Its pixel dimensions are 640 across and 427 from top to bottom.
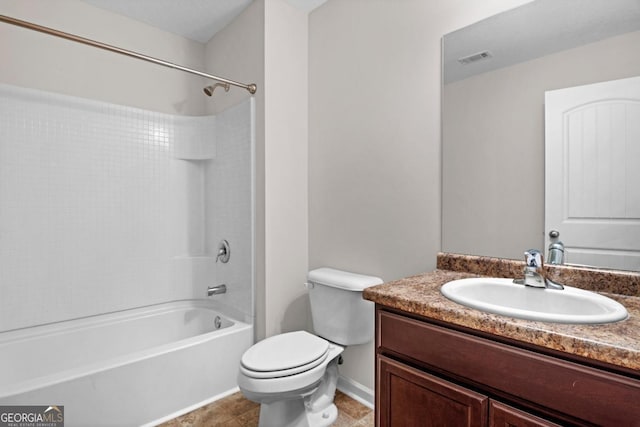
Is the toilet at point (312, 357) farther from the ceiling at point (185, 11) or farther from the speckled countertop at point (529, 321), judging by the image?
the ceiling at point (185, 11)

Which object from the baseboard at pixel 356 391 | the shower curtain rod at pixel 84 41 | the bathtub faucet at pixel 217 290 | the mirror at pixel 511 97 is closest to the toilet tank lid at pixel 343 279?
the mirror at pixel 511 97

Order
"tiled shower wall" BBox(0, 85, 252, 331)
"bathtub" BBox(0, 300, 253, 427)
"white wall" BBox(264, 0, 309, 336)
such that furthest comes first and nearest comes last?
"white wall" BBox(264, 0, 309, 336) → "tiled shower wall" BBox(0, 85, 252, 331) → "bathtub" BBox(0, 300, 253, 427)

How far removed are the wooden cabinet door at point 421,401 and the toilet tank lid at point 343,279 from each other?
22.6 inches

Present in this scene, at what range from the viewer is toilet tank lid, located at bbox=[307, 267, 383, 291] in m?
1.72

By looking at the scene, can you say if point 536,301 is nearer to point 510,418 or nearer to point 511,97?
point 510,418

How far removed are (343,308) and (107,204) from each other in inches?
70.5

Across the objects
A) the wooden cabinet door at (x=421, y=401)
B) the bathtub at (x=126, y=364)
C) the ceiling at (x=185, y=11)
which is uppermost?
the ceiling at (x=185, y=11)

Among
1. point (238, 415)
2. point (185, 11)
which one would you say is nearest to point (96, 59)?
point (185, 11)

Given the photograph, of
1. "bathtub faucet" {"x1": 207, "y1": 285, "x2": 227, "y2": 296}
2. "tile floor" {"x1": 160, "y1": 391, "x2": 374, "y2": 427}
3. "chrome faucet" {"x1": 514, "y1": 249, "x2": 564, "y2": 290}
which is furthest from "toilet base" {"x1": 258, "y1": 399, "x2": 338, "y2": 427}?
"chrome faucet" {"x1": 514, "y1": 249, "x2": 564, "y2": 290}

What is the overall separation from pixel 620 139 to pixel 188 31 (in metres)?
2.78

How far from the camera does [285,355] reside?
1536 millimetres

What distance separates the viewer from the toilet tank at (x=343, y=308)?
1.74 m

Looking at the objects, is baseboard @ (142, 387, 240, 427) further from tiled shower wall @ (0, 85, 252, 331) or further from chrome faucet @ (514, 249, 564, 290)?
chrome faucet @ (514, 249, 564, 290)

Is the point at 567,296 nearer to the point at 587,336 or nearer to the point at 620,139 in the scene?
the point at 587,336
